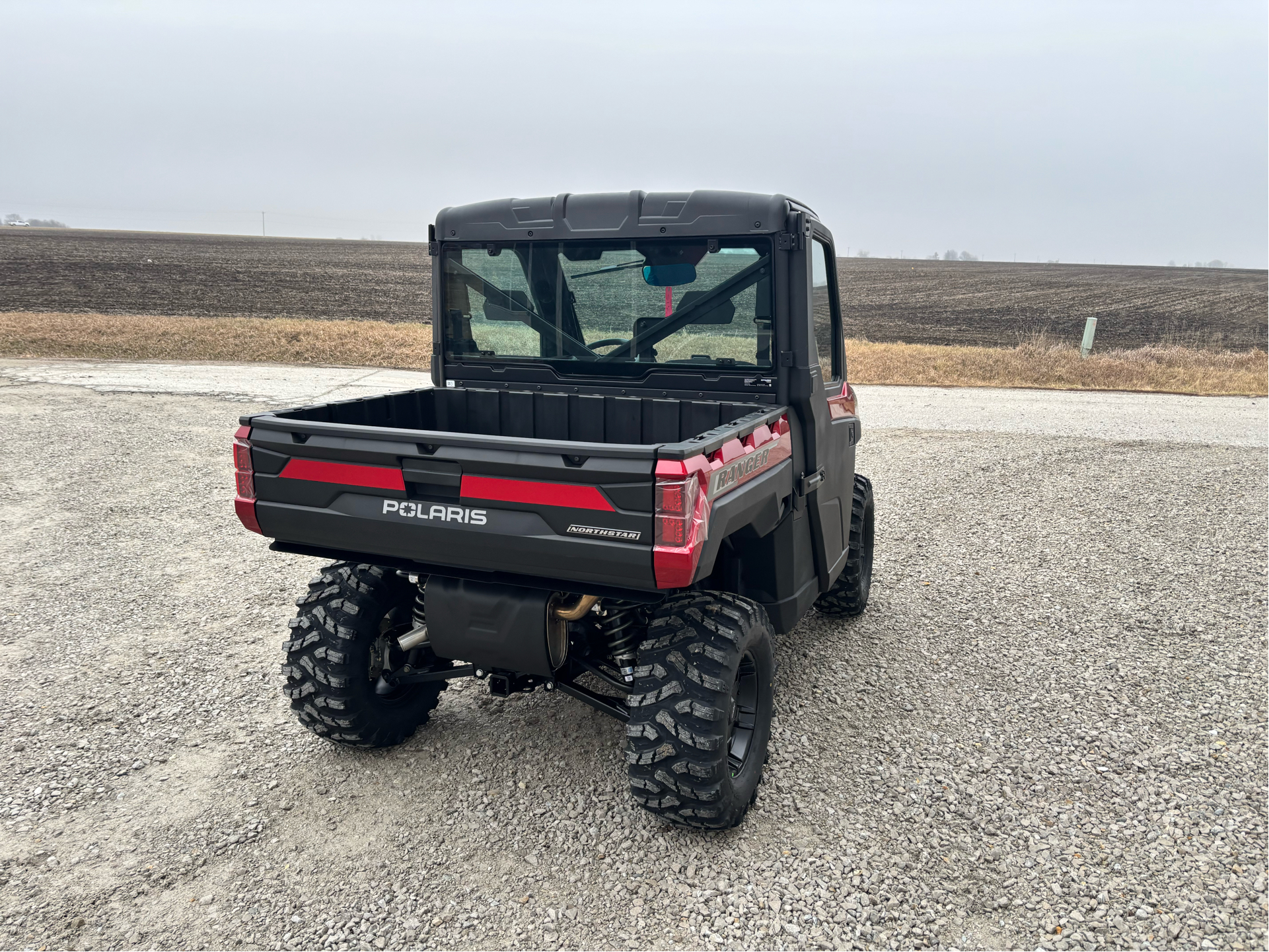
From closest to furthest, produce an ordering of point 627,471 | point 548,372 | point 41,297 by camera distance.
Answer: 1. point 627,471
2. point 548,372
3. point 41,297

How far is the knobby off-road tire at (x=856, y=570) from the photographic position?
487 cm

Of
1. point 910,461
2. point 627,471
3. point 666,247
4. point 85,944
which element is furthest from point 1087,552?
point 85,944

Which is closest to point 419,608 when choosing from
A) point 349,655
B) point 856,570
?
point 349,655

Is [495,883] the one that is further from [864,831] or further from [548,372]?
[548,372]

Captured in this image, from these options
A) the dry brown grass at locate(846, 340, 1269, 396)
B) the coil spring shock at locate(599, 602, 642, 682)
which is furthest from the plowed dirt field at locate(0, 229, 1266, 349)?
the coil spring shock at locate(599, 602, 642, 682)

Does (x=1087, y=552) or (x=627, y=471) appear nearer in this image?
(x=627, y=471)

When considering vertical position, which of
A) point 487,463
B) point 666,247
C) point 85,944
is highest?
point 666,247

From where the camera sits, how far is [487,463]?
8.96ft

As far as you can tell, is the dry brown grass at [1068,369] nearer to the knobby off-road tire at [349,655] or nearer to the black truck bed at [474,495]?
the knobby off-road tire at [349,655]

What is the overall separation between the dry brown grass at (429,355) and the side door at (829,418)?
1233cm

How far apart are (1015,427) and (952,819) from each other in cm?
941

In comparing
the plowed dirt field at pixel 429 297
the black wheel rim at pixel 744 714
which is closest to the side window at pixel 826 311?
the black wheel rim at pixel 744 714

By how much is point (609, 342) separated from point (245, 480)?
170cm

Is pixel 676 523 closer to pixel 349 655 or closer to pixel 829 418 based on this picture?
pixel 349 655
